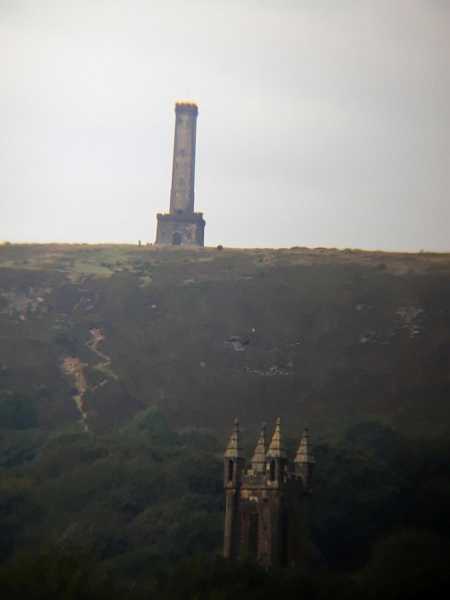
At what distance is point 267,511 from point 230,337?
6810 cm

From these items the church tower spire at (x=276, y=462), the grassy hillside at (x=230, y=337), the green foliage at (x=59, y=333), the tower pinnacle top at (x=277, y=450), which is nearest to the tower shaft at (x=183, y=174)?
the grassy hillside at (x=230, y=337)

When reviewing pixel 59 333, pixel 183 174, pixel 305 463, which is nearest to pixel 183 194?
pixel 183 174

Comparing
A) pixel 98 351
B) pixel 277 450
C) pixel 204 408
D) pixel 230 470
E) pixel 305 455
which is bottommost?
pixel 204 408

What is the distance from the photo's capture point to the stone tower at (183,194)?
151 meters

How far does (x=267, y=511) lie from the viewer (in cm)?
5688

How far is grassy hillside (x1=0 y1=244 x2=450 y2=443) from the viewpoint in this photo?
351 feet

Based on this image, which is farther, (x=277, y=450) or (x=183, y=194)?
(x=183, y=194)

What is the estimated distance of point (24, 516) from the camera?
80688 millimetres

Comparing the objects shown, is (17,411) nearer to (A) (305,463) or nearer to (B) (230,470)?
(B) (230,470)

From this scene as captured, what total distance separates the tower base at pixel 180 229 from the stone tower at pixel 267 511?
312 feet

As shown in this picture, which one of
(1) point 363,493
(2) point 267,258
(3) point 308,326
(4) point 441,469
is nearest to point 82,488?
(1) point 363,493

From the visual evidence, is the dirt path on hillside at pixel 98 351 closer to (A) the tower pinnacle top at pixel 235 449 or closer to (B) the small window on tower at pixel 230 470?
(A) the tower pinnacle top at pixel 235 449

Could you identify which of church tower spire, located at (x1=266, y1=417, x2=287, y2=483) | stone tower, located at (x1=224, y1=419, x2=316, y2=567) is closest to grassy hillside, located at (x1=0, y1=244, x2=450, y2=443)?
stone tower, located at (x1=224, y1=419, x2=316, y2=567)

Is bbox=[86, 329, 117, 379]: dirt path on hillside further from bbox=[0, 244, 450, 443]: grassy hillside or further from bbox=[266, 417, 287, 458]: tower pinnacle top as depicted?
bbox=[266, 417, 287, 458]: tower pinnacle top
